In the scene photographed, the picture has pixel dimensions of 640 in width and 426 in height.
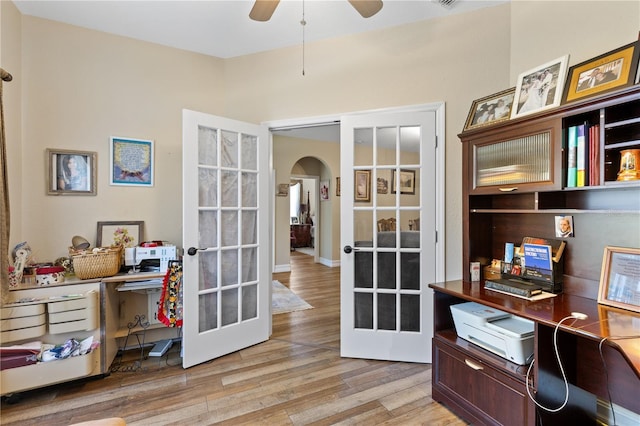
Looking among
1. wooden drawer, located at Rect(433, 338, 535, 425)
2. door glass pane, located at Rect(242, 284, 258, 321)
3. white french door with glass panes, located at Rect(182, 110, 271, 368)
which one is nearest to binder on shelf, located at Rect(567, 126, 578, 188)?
wooden drawer, located at Rect(433, 338, 535, 425)

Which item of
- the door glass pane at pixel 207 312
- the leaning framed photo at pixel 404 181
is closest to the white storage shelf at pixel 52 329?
the door glass pane at pixel 207 312

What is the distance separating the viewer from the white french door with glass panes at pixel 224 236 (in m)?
2.43

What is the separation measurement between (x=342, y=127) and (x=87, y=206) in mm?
2323

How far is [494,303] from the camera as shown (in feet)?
5.28

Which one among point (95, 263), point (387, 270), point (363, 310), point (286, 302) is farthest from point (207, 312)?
point (286, 302)

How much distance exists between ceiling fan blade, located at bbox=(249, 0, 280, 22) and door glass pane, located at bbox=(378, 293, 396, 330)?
223 cm

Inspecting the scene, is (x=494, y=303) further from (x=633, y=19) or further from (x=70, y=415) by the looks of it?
(x=70, y=415)

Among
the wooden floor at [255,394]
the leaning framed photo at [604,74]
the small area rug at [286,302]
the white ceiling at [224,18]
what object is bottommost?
the wooden floor at [255,394]

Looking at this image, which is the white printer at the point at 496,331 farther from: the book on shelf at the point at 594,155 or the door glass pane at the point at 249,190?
the door glass pane at the point at 249,190

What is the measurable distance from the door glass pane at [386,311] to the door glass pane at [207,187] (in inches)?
65.2

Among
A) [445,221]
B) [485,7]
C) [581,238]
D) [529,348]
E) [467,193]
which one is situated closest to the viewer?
[529,348]

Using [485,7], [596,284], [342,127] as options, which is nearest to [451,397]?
[596,284]

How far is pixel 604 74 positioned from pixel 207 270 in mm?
2849

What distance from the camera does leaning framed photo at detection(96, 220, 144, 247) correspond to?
2.61 meters
